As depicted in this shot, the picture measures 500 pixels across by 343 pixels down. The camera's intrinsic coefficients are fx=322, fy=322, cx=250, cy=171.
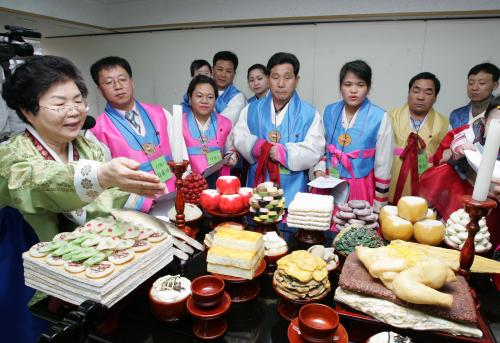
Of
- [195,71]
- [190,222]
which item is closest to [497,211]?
[190,222]

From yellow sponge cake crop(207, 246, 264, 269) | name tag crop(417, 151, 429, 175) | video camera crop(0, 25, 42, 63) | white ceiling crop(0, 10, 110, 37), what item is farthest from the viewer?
white ceiling crop(0, 10, 110, 37)

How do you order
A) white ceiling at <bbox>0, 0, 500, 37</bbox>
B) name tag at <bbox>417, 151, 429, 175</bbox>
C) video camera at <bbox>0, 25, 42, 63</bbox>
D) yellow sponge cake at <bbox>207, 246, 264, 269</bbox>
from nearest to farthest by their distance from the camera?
yellow sponge cake at <bbox>207, 246, 264, 269</bbox> < video camera at <bbox>0, 25, 42, 63</bbox> < name tag at <bbox>417, 151, 429, 175</bbox> < white ceiling at <bbox>0, 0, 500, 37</bbox>

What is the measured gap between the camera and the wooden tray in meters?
0.89

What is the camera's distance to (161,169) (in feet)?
7.18

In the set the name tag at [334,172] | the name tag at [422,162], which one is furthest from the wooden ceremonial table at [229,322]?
the name tag at [422,162]

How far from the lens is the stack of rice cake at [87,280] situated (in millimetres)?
915

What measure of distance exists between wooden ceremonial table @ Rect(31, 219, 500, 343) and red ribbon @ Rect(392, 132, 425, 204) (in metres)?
1.64

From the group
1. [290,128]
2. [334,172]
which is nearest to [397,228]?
[334,172]

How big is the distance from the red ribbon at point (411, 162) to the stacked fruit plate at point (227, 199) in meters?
1.76

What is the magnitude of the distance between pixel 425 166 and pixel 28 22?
17.9ft

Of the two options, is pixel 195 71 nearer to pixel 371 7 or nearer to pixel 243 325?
pixel 371 7

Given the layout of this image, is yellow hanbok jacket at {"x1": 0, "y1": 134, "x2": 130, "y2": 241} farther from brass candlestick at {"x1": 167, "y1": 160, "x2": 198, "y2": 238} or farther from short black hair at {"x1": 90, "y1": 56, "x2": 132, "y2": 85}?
short black hair at {"x1": 90, "y1": 56, "x2": 132, "y2": 85}

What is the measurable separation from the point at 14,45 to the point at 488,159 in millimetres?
2638

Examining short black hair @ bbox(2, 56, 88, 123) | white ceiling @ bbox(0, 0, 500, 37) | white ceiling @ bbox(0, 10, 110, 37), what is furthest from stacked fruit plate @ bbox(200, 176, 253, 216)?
white ceiling @ bbox(0, 10, 110, 37)
